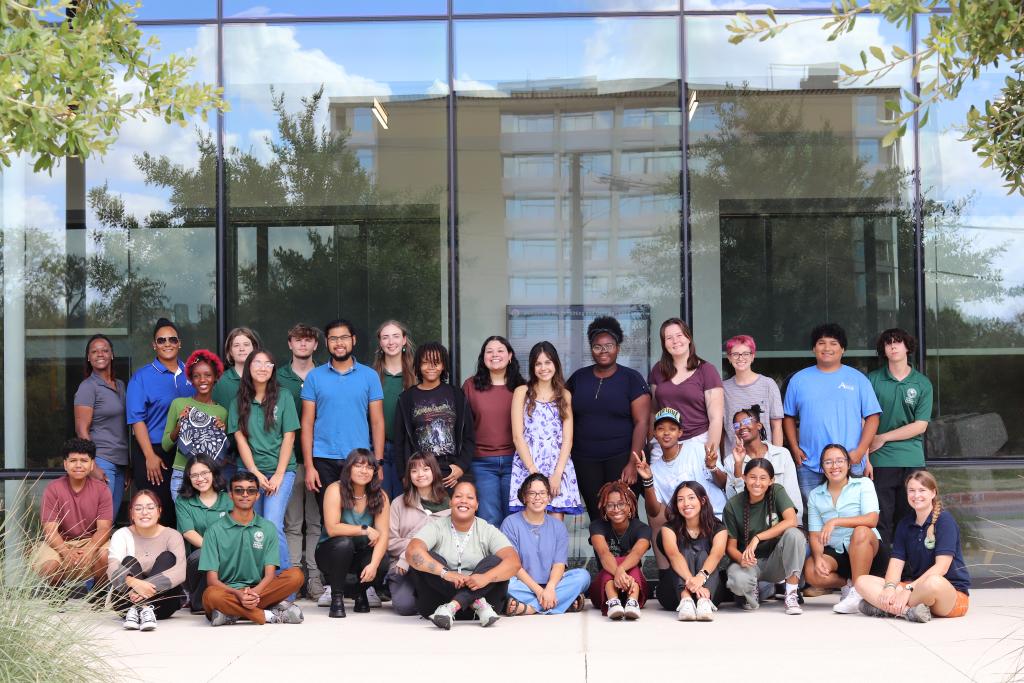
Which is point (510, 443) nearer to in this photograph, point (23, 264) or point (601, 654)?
point (601, 654)

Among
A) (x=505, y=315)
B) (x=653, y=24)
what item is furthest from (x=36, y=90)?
(x=653, y=24)

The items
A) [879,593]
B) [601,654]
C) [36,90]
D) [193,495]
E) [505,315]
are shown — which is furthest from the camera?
[505,315]

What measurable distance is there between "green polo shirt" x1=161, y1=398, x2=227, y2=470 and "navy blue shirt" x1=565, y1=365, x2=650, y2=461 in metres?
2.26

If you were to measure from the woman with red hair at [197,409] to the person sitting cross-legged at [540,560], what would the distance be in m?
1.95

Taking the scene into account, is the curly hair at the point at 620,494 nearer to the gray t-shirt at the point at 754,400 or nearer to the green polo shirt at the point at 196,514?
the gray t-shirt at the point at 754,400

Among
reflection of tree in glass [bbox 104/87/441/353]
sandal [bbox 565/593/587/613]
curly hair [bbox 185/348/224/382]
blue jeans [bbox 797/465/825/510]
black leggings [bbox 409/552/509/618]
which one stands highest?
reflection of tree in glass [bbox 104/87/441/353]

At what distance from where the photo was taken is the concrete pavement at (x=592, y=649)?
5.64m

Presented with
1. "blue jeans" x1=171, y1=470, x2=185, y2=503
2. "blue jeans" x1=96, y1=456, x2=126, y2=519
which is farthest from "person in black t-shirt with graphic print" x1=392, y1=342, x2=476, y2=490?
"blue jeans" x1=96, y1=456, x2=126, y2=519

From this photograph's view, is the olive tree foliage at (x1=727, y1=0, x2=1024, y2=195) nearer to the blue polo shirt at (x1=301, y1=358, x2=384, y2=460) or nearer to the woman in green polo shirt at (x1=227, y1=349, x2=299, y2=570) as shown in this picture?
the blue polo shirt at (x1=301, y1=358, x2=384, y2=460)

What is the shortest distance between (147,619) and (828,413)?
14.2 ft

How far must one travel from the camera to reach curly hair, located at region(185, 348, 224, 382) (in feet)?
26.4

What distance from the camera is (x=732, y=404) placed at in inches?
314

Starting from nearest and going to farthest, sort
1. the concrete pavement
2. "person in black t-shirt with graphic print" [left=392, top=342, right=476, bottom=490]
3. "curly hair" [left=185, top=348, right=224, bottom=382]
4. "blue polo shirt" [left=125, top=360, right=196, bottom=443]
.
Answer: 1. the concrete pavement
2. "person in black t-shirt with graphic print" [left=392, top=342, right=476, bottom=490]
3. "curly hair" [left=185, top=348, right=224, bottom=382]
4. "blue polo shirt" [left=125, top=360, right=196, bottom=443]

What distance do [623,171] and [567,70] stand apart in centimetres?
85
